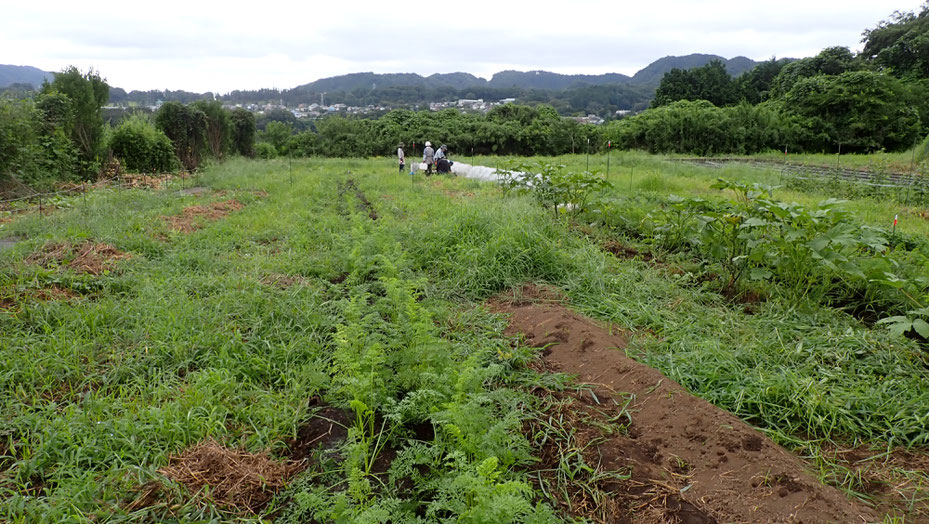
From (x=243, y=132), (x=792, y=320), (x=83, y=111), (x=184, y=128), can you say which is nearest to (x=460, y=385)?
(x=792, y=320)

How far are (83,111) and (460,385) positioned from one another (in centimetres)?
1493

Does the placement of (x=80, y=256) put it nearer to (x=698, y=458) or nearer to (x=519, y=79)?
(x=698, y=458)

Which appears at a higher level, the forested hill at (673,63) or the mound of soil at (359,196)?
the forested hill at (673,63)

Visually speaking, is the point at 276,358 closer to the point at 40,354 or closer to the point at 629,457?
the point at 40,354

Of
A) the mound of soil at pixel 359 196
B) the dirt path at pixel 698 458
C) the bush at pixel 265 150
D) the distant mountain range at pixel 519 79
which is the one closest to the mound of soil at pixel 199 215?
the mound of soil at pixel 359 196

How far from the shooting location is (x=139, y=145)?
1441 cm

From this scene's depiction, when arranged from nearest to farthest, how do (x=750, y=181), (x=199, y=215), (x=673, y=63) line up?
(x=199, y=215), (x=750, y=181), (x=673, y=63)

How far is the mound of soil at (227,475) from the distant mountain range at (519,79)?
97235 millimetres

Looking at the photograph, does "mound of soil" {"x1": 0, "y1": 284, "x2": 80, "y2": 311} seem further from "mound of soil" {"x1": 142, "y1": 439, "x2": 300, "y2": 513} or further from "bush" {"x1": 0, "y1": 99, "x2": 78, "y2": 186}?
"bush" {"x1": 0, "y1": 99, "x2": 78, "y2": 186}

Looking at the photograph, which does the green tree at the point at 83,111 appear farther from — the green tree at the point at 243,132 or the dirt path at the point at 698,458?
the dirt path at the point at 698,458

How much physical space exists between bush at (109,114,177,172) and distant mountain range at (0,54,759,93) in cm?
8316

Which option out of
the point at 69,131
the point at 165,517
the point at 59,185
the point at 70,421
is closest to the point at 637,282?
the point at 165,517

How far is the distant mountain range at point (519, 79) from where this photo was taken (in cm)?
10075

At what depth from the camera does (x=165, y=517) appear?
192 centimetres
